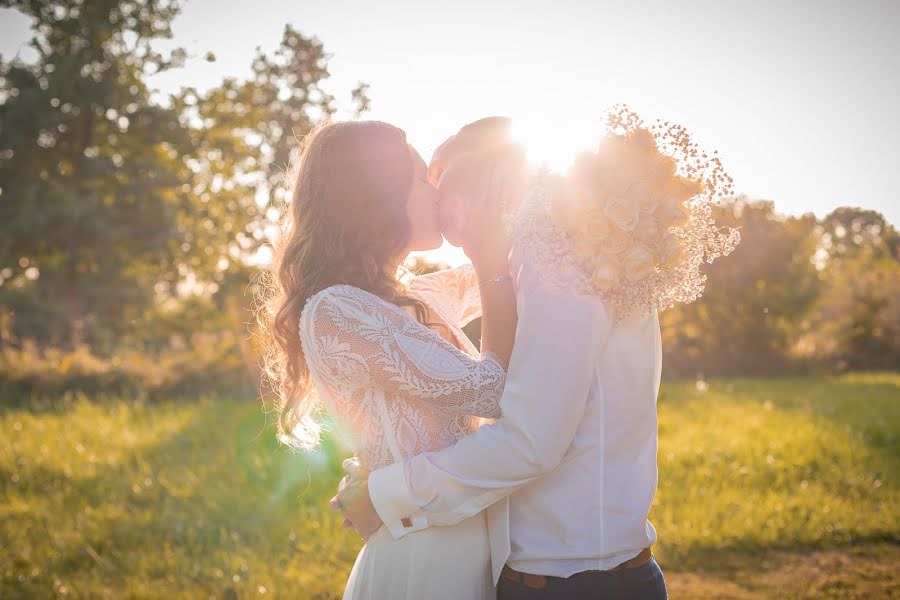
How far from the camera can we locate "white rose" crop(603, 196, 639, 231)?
1.81m

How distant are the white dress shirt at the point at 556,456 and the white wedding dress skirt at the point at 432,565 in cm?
9

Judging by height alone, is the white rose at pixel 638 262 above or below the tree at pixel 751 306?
above

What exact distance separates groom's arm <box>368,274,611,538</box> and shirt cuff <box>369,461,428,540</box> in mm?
172

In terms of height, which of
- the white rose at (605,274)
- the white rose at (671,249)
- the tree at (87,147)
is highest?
the tree at (87,147)

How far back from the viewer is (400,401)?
225cm

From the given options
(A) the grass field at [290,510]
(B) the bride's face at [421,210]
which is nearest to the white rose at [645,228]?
(B) the bride's face at [421,210]

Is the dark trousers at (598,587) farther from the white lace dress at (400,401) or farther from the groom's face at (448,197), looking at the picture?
the groom's face at (448,197)

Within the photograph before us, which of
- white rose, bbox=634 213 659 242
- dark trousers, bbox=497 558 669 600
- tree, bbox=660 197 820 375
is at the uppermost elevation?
white rose, bbox=634 213 659 242

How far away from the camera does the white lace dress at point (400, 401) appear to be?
6.88ft

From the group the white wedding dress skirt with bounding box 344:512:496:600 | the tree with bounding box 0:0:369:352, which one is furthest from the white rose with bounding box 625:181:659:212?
the tree with bounding box 0:0:369:352

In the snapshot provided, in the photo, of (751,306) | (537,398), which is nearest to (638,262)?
(537,398)

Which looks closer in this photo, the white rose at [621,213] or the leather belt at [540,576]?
the white rose at [621,213]

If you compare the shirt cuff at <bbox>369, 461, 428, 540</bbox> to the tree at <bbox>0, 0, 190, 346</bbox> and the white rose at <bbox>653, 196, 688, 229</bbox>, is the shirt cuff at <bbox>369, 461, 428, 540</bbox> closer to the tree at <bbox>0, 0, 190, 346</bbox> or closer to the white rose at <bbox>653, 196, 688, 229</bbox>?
the white rose at <bbox>653, 196, 688, 229</bbox>

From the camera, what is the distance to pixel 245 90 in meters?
16.6
